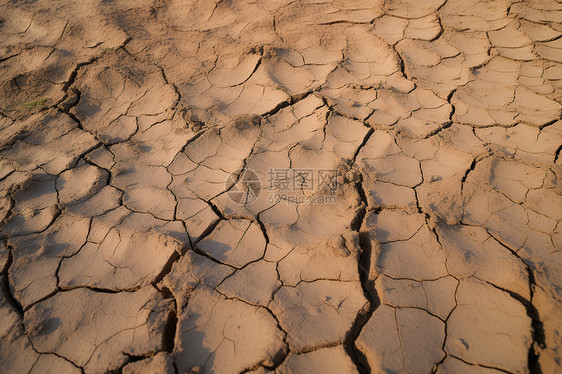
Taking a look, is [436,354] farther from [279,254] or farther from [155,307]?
[155,307]

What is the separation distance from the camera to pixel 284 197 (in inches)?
79.5

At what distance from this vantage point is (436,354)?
1.37 metres

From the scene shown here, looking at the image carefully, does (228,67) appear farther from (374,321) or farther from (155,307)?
(374,321)

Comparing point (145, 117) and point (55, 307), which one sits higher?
point (145, 117)

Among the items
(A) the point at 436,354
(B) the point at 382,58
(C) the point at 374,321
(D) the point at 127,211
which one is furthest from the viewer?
(B) the point at 382,58

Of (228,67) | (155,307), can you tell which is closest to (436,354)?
(155,307)

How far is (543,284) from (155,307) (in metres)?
1.86

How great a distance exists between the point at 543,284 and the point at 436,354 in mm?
641

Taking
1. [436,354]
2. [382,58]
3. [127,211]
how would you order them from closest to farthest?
[436,354]
[127,211]
[382,58]

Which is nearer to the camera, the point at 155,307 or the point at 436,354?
the point at 436,354

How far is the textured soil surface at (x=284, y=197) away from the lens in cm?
146

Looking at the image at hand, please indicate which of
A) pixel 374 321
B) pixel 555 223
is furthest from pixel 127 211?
pixel 555 223

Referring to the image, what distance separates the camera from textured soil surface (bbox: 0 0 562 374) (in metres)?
1.46

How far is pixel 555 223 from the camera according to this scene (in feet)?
5.69
